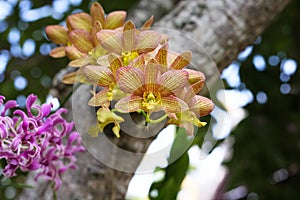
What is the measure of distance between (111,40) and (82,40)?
0.08 meters

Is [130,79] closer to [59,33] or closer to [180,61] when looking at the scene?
[180,61]

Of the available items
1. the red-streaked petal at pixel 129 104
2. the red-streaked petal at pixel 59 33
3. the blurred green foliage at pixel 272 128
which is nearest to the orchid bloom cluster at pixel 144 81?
the red-streaked petal at pixel 129 104

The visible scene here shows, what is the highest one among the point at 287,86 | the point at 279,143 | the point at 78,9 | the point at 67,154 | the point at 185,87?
the point at 185,87

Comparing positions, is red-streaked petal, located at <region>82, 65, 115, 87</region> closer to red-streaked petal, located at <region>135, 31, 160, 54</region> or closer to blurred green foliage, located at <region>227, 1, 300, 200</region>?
red-streaked petal, located at <region>135, 31, 160, 54</region>

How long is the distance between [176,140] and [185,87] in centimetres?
12

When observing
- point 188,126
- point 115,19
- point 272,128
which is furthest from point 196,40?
point 272,128

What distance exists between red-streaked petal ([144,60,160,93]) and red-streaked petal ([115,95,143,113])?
0.02 meters

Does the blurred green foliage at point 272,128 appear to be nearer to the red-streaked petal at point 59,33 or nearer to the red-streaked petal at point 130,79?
the red-streaked petal at point 59,33

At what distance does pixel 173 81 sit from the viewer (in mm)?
450

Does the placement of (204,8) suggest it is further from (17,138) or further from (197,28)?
(17,138)

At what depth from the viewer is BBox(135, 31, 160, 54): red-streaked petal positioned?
0.49m

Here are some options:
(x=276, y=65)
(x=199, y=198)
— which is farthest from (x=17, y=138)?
(x=199, y=198)

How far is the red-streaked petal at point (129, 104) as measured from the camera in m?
0.45

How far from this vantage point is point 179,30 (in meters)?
0.79
